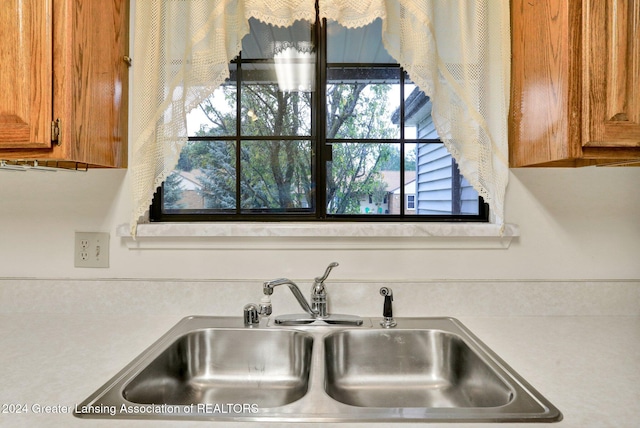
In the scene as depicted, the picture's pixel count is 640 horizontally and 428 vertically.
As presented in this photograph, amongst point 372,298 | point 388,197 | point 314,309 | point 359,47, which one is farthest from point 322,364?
point 359,47

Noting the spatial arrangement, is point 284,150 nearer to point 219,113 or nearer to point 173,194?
point 219,113

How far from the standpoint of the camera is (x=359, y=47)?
5.20 feet

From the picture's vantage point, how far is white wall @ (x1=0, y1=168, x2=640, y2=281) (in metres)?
1.44

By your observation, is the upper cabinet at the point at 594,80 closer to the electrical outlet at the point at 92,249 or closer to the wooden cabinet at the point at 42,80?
the wooden cabinet at the point at 42,80

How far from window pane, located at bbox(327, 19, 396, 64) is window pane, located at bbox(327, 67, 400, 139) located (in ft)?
0.11

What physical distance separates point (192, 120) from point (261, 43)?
38 centimetres

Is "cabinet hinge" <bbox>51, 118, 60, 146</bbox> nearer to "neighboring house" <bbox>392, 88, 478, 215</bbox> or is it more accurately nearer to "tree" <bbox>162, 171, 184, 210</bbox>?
"tree" <bbox>162, 171, 184, 210</bbox>

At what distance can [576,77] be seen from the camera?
3.53ft

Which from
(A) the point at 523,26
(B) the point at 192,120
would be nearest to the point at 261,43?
(B) the point at 192,120

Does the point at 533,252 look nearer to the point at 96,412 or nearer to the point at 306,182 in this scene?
the point at 306,182

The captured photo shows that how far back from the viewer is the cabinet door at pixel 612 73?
1.04 metres

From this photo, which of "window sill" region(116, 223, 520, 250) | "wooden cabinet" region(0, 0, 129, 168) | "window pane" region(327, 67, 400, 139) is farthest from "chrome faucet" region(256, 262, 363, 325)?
"wooden cabinet" region(0, 0, 129, 168)

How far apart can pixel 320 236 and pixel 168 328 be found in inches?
21.8

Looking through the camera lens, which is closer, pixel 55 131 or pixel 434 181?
pixel 55 131
